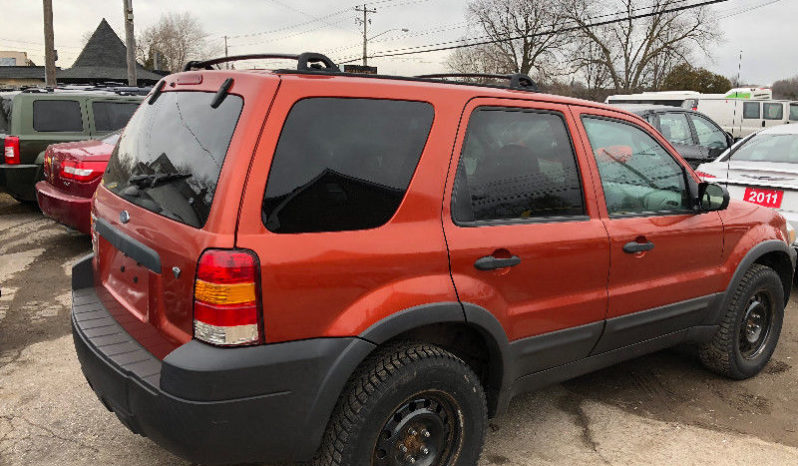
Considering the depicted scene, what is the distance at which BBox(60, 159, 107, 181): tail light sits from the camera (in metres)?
6.10

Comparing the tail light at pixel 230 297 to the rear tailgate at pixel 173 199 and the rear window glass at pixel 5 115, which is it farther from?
the rear window glass at pixel 5 115

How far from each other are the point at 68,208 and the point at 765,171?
6.66 metres

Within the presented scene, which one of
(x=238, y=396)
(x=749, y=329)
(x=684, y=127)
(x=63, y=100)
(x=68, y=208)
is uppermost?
(x=63, y=100)

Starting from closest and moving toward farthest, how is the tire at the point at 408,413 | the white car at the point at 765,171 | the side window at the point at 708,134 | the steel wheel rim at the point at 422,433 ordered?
the tire at the point at 408,413 → the steel wheel rim at the point at 422,433 → the white car at the point at 765,171 → the side window at the point at 708,134

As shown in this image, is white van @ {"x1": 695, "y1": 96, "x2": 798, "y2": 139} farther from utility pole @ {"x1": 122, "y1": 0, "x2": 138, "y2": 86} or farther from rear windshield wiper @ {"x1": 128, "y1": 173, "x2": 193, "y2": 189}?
rear windshield wiper @ {"x1": 128, "y1": 173, "x2": 193, "y2": 189}

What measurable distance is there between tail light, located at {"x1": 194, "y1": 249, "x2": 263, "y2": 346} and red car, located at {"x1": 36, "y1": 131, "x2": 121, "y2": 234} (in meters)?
4.65

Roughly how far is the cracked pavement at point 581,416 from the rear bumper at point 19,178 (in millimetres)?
4070

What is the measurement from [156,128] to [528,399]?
250 centimetres

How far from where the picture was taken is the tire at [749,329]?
3771mm

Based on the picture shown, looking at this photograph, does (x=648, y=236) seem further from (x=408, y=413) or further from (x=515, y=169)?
(x=408, y=413)

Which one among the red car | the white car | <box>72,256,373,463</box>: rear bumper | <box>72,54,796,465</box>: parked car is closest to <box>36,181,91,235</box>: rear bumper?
the red car

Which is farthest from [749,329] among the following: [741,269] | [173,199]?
[173,199]

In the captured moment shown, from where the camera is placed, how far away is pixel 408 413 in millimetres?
2357

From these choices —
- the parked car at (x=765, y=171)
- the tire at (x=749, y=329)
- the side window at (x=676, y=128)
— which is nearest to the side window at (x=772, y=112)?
the side window at (x=676, y=128)
